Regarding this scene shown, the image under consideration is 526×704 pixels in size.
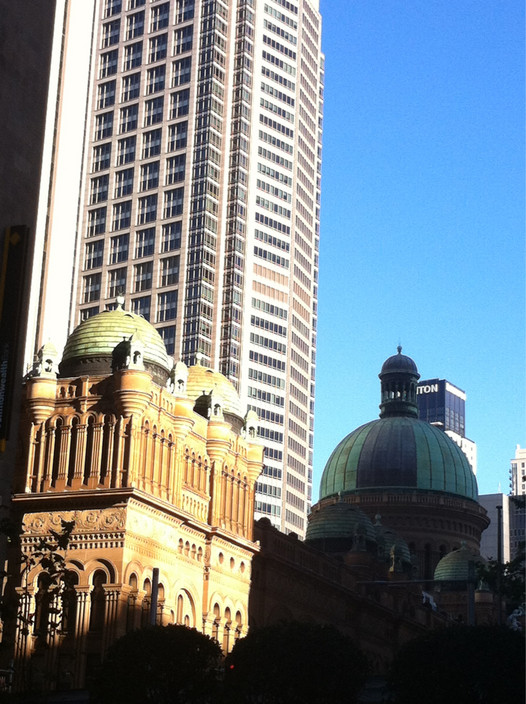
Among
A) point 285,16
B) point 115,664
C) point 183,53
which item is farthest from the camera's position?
point 285,16

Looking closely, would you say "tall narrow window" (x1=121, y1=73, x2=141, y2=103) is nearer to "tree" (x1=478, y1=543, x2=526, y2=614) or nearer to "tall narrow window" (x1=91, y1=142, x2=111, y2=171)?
"tall narrow window" (x1=91, y1=142, x2=111, y2=171)

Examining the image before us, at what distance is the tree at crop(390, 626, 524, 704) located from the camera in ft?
161

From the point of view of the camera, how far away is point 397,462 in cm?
13000

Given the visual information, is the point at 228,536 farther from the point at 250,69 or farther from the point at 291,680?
the point at 250,69

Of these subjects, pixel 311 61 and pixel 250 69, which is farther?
pixel 311 61

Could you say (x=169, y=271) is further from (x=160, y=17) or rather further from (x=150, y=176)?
(x=160, y=17)

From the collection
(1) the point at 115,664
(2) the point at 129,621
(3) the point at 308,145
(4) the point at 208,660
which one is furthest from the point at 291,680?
(3) the point at 308,145

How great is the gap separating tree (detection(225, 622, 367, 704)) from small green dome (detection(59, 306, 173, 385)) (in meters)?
20.5

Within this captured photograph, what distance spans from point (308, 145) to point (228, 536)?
110m

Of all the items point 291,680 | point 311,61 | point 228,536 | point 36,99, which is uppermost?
point 311,61

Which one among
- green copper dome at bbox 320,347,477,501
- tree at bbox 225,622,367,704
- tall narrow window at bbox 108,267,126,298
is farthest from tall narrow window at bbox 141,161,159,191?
tree at bbox 225,622,367,704

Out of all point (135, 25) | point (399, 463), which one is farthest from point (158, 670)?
point (135, 25)

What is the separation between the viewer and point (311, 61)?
178875 millimetres

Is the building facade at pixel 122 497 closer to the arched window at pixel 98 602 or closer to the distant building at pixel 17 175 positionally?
the arched window at pixel 98 602
